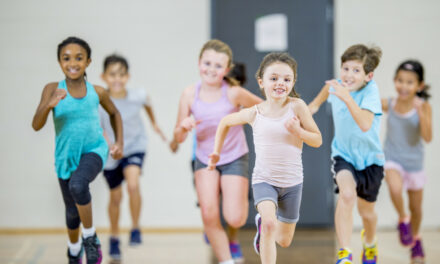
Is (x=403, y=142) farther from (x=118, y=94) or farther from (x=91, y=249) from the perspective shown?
(x=91, y=249)

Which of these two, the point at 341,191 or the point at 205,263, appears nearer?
the point at 341,191

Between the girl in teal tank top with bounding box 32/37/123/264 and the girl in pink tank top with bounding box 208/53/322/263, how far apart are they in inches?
34.8

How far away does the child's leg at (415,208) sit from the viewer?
16.2 feet

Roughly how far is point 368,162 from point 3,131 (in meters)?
2.18

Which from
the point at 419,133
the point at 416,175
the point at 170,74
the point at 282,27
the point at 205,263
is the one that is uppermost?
the point at 282,27

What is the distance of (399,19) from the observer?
5.51m

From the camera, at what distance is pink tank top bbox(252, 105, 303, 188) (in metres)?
3.02

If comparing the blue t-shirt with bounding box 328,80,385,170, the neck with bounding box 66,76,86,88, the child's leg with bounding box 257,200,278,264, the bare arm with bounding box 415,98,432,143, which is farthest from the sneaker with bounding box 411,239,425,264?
the neck with bounding box 66,76,86,88

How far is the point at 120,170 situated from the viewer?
4.93 metres

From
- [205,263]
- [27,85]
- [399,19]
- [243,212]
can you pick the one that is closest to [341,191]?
[243,212]

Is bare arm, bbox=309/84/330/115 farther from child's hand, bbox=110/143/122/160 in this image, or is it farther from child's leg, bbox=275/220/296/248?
child's hand, bbox=110/143/122/160

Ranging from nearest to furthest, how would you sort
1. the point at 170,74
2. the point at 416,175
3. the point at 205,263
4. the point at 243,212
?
the point at 243,212 < the point at 205,263 < the point at 416,175 < the point at 170,74

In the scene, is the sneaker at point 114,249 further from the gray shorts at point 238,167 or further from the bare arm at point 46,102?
the bare arm at point 46,102

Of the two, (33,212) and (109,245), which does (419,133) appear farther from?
(33,212)
